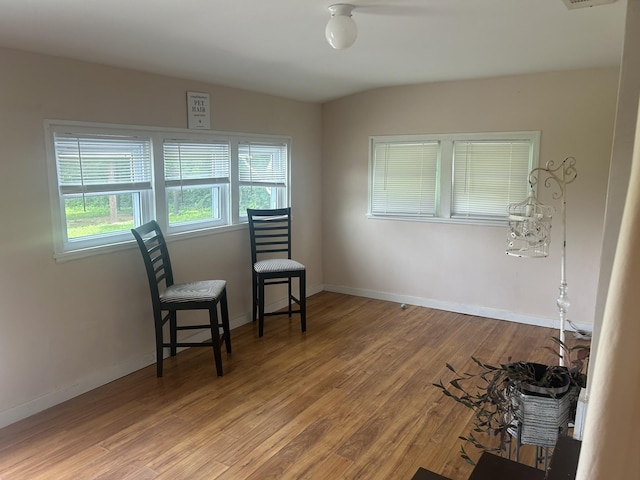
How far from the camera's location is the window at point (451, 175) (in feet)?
14.6

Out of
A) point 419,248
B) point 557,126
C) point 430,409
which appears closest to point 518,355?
point 430,409

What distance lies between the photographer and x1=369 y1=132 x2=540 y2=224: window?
14.6 feet

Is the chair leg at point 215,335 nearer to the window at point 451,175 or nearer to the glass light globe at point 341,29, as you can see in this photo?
the glass light globe at point 341,29

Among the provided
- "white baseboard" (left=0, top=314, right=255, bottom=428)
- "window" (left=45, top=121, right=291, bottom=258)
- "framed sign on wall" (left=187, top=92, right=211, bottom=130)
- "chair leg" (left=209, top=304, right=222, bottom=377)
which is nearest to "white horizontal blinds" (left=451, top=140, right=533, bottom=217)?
"window" (left=45, top=121, right=291, bottom=258)

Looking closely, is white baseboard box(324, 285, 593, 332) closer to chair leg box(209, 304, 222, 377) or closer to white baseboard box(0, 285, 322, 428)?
white baseboard box(0, 285, 322, 428)

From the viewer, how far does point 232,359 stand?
3.74 metres

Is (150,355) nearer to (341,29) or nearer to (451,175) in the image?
(341,29)

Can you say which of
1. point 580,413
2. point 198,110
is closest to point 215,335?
point 198,110

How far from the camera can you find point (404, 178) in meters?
5.05

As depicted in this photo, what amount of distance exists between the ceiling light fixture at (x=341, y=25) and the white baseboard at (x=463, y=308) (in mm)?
3268

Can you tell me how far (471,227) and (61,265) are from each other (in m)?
3.60

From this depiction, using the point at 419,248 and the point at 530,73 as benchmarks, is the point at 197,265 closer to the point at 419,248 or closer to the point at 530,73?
the point at 419,248

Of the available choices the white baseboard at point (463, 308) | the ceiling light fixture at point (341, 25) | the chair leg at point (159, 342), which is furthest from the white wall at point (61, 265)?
the white baseboard at point (463, 308)

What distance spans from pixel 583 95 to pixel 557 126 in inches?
12.3
